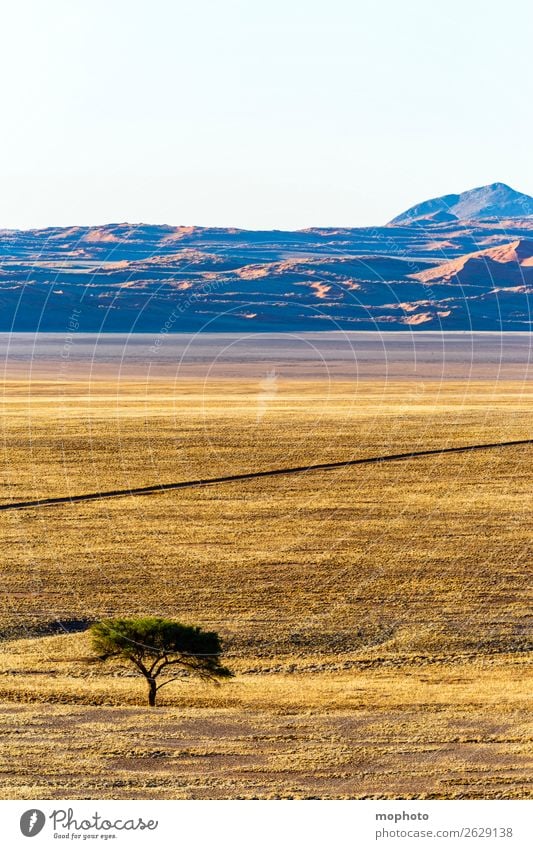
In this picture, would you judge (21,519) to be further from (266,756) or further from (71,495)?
(266,756)

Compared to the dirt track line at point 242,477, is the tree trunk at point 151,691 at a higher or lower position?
higher

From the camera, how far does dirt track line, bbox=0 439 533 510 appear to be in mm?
69500

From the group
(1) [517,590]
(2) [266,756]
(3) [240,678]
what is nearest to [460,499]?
(1) [517,590]

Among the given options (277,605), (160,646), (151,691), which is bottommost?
(277,605)

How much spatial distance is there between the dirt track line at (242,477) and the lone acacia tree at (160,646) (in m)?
27.5

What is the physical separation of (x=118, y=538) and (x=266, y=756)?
31137mm

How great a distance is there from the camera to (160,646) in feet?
134

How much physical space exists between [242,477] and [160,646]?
120 ft
